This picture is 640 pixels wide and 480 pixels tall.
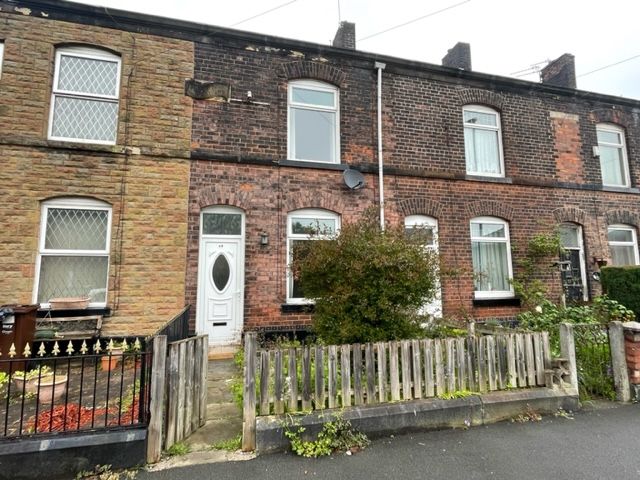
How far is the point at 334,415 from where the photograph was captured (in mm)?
3719

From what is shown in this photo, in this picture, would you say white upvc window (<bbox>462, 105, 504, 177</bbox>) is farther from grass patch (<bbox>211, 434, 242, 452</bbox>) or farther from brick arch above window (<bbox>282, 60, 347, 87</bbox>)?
grass patch (<bbox>211, 434, 242, 452</bbox>)

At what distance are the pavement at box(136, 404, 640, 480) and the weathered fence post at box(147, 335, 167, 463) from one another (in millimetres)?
195

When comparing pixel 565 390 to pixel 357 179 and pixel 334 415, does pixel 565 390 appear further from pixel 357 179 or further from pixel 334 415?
pixel 357 179

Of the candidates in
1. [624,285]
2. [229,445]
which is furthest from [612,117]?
[229,445]

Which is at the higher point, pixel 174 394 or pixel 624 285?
pixel 624 285

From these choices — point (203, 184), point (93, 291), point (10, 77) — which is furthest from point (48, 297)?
point (10, 77)

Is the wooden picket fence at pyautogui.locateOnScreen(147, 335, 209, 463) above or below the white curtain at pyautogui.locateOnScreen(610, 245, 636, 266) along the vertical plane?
below

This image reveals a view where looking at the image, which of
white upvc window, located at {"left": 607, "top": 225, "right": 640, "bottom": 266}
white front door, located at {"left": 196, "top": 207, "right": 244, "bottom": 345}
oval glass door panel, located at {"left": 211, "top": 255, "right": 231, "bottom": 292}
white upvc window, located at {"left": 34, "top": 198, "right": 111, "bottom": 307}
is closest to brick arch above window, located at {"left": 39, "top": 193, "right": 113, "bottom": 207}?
white upvc window, located at {"left": 34, "top": 198, "right": 111, "bottom": 307}

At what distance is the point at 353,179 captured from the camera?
8242 millimetres

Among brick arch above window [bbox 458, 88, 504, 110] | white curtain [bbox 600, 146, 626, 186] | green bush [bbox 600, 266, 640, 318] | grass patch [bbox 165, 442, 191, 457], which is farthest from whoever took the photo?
white curtain [bbox 600, 146, 626, 186]

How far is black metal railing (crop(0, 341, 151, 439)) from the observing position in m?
3.27

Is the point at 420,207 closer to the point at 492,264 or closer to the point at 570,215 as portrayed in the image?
the point at 492,264

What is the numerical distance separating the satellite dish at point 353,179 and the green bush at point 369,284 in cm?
363

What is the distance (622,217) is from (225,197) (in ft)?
35.9
